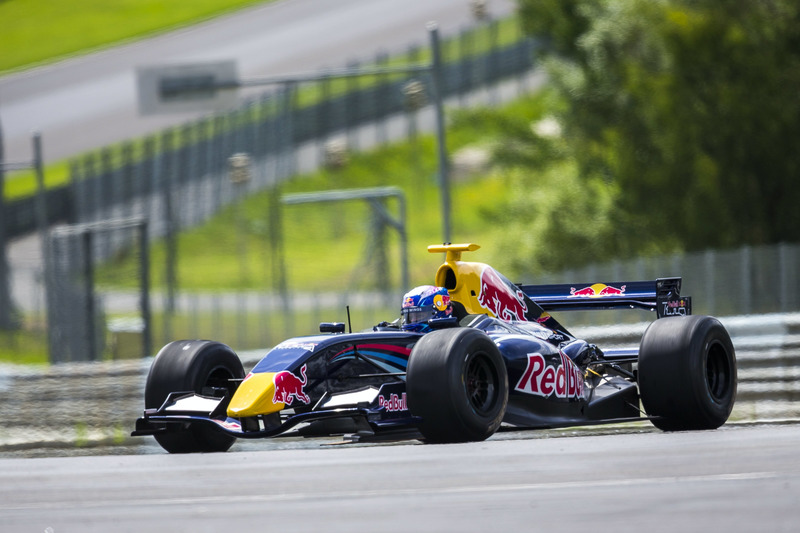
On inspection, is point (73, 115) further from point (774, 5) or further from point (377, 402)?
point (377, 402)

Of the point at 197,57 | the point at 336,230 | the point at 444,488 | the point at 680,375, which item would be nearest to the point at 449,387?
the point at 680,375

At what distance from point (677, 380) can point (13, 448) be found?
5.53 metres

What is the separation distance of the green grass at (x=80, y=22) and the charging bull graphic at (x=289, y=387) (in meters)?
55.8

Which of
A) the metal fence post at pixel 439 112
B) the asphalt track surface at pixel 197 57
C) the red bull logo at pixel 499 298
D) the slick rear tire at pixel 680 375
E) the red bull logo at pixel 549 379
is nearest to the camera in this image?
the slick rear tire at pixel 680 375

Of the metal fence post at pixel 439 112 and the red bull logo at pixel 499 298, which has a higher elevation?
the metal fence post at pixel 439 112

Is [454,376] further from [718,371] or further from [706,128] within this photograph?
[706,128]

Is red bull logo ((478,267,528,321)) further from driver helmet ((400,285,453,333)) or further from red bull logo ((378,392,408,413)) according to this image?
red bull logo ((378,392,408,413))

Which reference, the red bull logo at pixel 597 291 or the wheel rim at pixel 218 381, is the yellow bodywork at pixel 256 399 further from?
the red bull logo at pixel 597 291

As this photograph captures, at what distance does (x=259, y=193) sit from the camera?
50406mm

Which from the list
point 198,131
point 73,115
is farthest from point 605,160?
point 73,115

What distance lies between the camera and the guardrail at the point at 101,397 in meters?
12.6

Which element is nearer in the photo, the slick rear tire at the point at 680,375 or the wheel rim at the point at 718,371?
the slick rear tire at the point at 680,375

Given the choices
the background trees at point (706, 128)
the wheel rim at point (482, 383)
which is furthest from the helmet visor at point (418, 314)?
the background trees at point (706, 128)

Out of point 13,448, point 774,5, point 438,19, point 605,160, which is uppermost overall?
point 438,19
